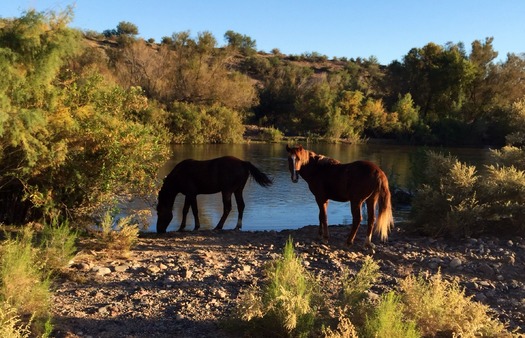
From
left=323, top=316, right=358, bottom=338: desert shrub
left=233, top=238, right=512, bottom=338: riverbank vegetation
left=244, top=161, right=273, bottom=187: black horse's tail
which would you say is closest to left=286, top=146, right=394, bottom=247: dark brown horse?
left=244, top=161, right=273, bottom=187: black horse's tail

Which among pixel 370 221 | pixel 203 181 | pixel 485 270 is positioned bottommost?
pixel 485 270

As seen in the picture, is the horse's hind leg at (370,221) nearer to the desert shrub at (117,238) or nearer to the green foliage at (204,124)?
the desert shrub at (117,238)

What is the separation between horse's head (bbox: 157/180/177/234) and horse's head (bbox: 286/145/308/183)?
3.25 m

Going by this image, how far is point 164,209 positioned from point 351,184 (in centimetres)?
426

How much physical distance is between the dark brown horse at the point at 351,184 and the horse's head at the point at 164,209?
10.8 feet

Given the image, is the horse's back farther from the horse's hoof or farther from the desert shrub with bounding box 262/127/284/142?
the desert shrub with bounding box 262/127/284/142

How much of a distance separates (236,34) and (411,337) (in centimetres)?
9941

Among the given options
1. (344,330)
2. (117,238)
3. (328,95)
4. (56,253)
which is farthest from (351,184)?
(328,95)

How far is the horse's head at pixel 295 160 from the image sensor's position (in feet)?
26.1

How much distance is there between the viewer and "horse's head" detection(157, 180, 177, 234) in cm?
1012

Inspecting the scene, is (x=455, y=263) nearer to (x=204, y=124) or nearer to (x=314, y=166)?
(x=314, y=166)

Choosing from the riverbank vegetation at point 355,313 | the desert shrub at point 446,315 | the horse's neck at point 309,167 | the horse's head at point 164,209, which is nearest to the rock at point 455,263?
the riverbank vegetation at point 355,313

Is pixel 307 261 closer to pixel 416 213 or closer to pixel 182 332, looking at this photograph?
pixel 182 332

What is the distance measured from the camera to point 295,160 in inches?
316
